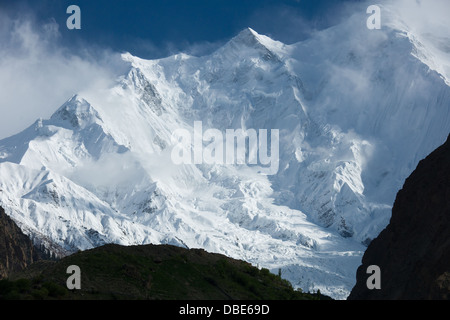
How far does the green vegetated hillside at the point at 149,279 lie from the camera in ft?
226

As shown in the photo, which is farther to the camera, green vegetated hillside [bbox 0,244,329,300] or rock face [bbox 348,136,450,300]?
rock face [bbox 348,136,450,300]

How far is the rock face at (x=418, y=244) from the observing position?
256 ft

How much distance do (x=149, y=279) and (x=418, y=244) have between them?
31.5 meters

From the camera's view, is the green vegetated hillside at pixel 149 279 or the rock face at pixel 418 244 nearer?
the green vegetated hillside at pixel 149 279

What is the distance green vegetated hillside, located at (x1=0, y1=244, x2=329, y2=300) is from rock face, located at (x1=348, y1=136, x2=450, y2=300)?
444 inches

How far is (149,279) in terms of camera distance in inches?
3044

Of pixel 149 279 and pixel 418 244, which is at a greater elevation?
pixel 418 244

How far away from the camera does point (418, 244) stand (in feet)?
278

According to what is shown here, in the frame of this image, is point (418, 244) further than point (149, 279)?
Yes

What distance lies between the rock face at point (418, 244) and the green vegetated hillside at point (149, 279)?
37.0ft

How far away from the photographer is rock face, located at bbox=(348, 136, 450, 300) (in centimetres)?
7794
